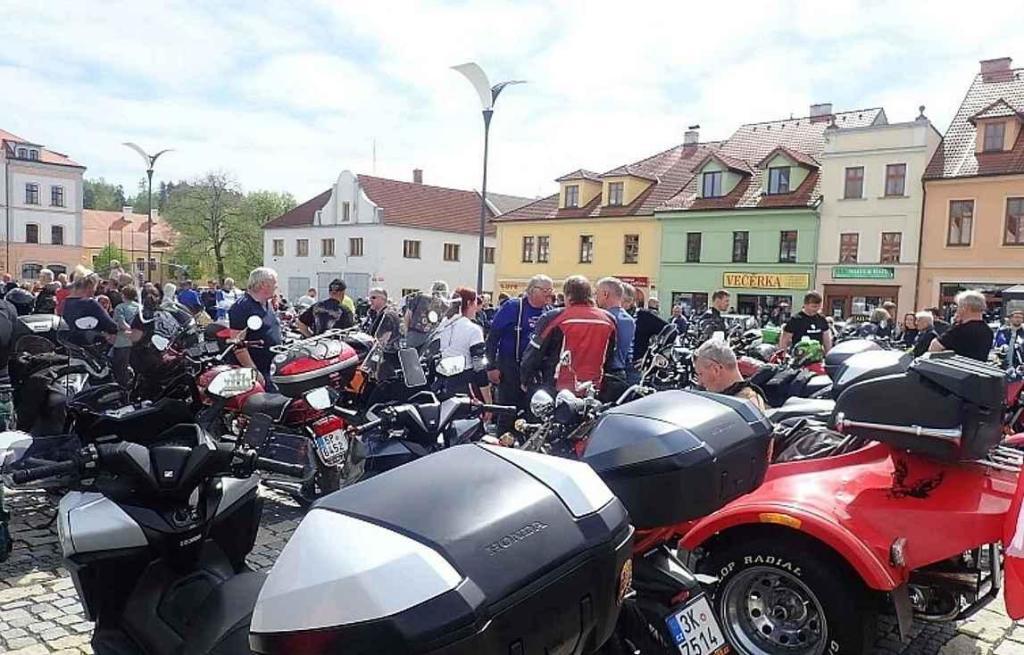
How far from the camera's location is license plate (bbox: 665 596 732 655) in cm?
224

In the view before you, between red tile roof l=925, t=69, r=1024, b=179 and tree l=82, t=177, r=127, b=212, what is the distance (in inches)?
3750

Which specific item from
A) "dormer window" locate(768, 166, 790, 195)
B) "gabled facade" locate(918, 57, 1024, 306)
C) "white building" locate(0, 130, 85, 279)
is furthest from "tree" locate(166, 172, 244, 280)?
"gabled facade" locate(918, 57, 1024, 306)

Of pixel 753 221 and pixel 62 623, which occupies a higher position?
pixel 753 221

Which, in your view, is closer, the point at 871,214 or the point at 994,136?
the point at 994,136

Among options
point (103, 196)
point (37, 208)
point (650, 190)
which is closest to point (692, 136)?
point (650, 190)

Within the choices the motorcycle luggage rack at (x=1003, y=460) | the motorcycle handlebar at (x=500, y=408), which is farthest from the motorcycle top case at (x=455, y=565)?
the motorcycle handlebar at (x=500, y=408)

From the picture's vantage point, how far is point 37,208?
5931 centimetres

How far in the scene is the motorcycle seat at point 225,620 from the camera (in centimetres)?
220

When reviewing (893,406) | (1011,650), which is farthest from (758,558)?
(1011,650)

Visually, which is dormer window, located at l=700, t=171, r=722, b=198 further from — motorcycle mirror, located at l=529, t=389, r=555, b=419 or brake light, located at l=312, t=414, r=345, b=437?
motorcycle mirror, located at l=529, t=389, r=555, b=419

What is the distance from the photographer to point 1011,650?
3.90m

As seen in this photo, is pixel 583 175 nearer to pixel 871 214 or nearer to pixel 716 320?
pixel 871 214

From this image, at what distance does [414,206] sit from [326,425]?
151 ft

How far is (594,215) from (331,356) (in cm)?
3408
